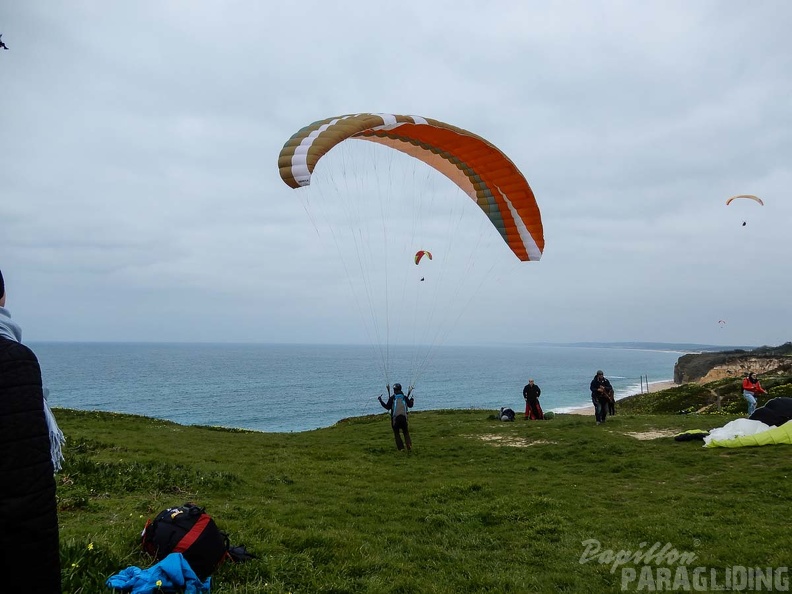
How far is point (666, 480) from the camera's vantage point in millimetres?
11031

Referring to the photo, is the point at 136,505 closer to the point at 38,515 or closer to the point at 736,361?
the point at 38,515

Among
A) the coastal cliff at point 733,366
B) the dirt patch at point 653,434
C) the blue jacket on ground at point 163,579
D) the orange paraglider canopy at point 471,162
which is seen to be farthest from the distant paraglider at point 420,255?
the coastal cliff at point 733,366

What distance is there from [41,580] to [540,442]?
51.9ft

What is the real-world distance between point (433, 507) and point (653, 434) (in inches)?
442

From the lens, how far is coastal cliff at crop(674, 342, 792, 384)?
5109cm

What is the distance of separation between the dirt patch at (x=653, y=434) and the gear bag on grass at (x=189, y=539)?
14636mm

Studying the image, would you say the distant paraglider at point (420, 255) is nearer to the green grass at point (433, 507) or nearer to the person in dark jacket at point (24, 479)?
the green grass at point (433, 507)

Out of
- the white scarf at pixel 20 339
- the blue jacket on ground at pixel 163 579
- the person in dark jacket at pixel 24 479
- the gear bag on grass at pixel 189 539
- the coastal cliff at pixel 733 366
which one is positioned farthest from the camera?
the coastal cliff at pixel 733 366

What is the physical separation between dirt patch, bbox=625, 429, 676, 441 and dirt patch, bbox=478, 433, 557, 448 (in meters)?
3.03

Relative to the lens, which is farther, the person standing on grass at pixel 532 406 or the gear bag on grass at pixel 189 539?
the person standing on grass at pixel 532 406

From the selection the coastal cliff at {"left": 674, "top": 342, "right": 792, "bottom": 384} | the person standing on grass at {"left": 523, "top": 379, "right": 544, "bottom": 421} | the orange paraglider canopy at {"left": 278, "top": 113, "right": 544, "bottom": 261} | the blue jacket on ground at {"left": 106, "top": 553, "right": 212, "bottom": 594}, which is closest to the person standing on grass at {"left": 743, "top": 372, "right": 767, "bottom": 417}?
the person standing on grass at {"left": 523, "top": 379, "right": 544, "bottom": 421}

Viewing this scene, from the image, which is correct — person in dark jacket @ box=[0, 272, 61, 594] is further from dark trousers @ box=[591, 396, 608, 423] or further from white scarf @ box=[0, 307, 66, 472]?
dark trousers @ box=[591, 396, 608, 423]

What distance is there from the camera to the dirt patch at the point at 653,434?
16.2 metres

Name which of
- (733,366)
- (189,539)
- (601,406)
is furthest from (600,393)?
(733,366)
